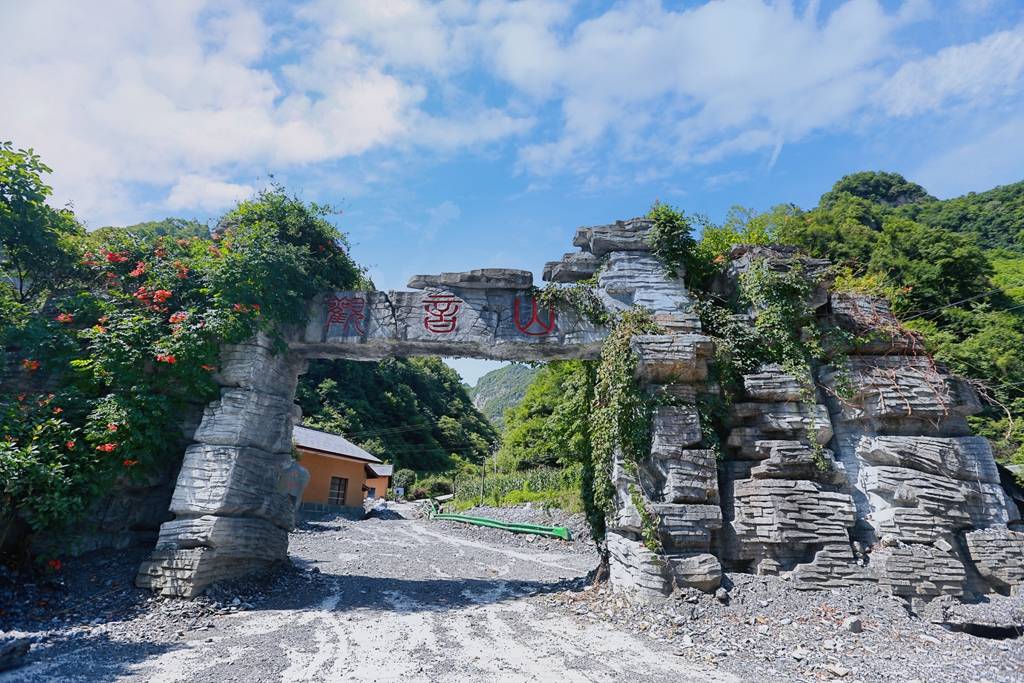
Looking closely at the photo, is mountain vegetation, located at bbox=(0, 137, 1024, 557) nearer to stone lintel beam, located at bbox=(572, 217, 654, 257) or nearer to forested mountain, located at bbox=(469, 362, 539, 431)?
stone lintel beam, located at bbox=(572, 217, 654, 257)

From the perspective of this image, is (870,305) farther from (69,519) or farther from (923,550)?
(69,519)

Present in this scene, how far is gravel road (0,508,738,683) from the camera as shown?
14.1 feet

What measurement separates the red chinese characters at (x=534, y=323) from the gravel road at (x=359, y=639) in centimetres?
377

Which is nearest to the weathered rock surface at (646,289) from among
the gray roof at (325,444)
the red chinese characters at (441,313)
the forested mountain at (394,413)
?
the red chinese characters at (441,313)

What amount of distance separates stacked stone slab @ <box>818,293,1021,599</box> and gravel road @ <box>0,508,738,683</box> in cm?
333

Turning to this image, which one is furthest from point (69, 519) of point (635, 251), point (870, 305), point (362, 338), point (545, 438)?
point (545, 438)

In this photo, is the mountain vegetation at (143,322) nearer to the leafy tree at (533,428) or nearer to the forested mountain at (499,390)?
the leafy tree at (533,428)

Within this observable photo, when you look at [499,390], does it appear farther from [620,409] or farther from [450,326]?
[620,409]

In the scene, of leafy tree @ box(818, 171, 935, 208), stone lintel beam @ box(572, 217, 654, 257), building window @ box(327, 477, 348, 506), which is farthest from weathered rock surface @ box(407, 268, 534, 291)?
leafy tree @ box(818, 171, 935, 208)

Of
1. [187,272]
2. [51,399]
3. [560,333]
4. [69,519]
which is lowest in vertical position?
[69,519]

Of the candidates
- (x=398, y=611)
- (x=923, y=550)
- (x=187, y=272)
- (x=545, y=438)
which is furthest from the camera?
(x=545, y=438)

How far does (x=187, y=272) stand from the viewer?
7801 millimetres

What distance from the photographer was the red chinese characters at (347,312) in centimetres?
821

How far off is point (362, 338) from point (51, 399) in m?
3.87
